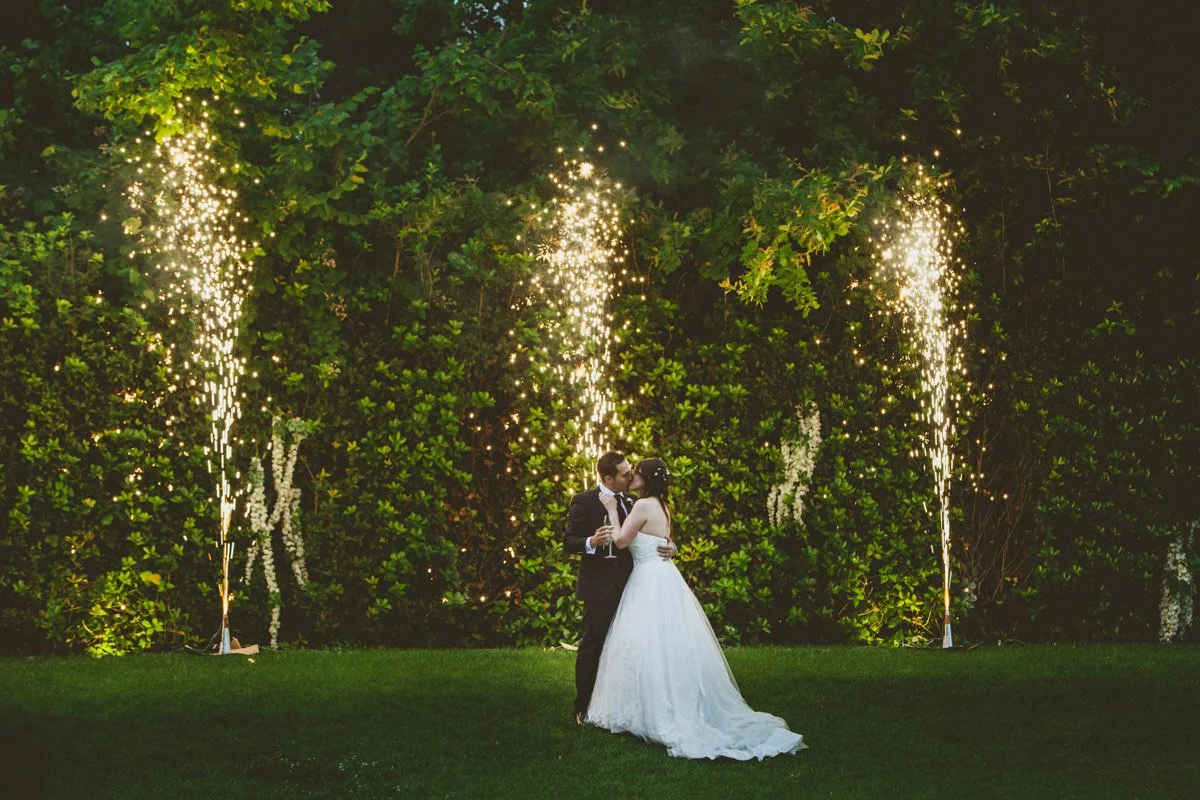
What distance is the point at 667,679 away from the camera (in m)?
7.84

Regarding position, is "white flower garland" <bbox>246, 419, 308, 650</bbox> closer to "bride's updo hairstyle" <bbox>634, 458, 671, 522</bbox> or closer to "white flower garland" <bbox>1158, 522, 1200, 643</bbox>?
"bride's updo hairstyle" <bbox>634, 458, 671, 522</bbox>

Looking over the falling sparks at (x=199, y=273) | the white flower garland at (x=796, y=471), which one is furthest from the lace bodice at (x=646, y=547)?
the falling sparks at (x=199, y=273)

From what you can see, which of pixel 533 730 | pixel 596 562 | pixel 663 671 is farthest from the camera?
pixel 596 562

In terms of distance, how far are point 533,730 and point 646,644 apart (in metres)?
0.90

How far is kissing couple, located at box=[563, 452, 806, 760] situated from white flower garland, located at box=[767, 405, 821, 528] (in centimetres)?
284

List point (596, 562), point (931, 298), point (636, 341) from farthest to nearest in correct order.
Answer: point (931, 298)
point (636, 341)
point (596, 562)

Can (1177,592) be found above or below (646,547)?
below

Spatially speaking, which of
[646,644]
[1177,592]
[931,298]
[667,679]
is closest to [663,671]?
[667,679]

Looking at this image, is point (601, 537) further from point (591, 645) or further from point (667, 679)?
point (667, 679)

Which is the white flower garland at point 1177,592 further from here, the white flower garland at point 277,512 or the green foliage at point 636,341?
the white flower garland at point 277,512

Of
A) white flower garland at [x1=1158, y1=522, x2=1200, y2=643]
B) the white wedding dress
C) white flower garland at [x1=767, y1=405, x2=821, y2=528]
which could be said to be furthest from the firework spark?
white flower garland at [x1=1158, y1=522, x2=1200, y2=643]

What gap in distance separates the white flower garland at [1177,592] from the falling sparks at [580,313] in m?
4.95

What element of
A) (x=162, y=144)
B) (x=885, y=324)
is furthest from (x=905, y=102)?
(x=162, y=144)

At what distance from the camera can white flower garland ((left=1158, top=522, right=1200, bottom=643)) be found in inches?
442
